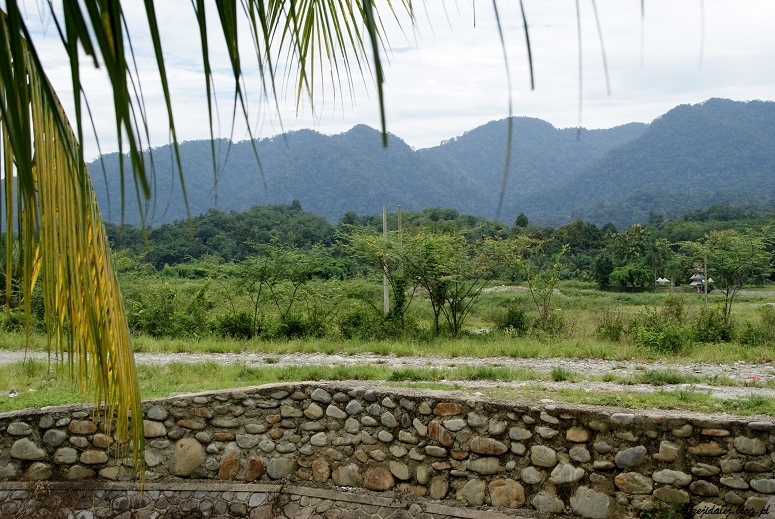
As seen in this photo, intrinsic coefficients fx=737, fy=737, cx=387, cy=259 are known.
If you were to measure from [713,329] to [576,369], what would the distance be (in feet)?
12.4

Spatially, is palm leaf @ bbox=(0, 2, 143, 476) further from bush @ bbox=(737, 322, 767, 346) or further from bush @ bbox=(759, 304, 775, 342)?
bush @ bbox=(759, 304, 775, 342)

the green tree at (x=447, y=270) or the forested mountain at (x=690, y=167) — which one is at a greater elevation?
the forested mountain at (x=690, y=167)

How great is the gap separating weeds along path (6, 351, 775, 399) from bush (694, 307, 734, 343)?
2047 millimetres

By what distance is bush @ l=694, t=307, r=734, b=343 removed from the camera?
421 inches

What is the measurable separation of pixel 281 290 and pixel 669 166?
52.5 meters

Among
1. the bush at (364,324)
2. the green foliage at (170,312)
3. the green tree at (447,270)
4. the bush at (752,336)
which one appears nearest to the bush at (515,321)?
the green tree at (447,270)

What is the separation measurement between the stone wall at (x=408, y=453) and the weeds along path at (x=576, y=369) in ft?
4.29

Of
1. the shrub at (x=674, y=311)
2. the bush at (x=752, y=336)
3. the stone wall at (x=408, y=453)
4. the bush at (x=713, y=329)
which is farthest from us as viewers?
the shrub at (x=674, y=311)

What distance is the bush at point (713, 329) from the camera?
10695 mm

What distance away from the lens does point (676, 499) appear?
4.69m

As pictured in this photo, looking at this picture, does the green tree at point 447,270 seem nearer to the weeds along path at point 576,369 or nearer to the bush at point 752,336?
the weeds along path at point 576,369

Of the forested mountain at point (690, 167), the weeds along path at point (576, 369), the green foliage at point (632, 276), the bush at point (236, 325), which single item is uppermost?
the forested mountain at point (690, 167)

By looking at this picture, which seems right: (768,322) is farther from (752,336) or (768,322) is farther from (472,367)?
(472,367)

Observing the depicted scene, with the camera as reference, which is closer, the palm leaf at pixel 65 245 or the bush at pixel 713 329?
the palm leaf at pixel 65 245
